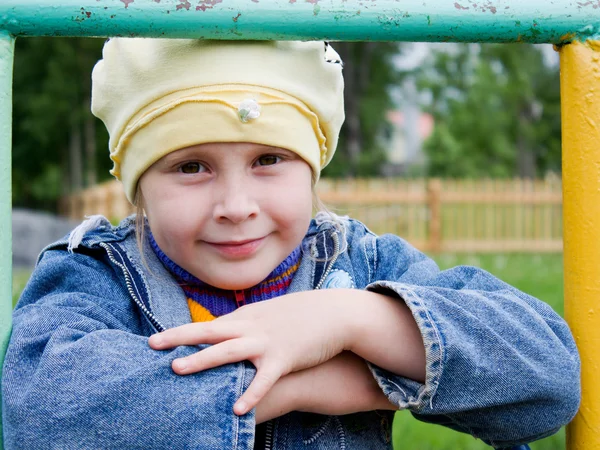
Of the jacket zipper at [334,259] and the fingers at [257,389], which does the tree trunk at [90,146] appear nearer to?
the jacket zipper at [334,259]

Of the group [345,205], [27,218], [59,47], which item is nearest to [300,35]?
[27,218]

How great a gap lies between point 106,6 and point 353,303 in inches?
22.0

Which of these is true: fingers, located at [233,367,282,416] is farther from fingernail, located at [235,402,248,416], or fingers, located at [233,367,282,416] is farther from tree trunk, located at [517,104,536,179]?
tree trunk, located at [517,104,536,179]

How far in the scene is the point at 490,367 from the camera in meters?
1.02

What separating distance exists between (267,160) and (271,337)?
36 cm

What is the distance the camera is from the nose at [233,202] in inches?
44.0

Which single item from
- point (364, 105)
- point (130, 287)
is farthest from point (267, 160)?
point (364, 105)

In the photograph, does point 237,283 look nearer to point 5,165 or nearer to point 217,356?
point 217,356

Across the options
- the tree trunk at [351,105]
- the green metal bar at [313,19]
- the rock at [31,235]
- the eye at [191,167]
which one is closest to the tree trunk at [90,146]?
the tree trunk at [351,105]

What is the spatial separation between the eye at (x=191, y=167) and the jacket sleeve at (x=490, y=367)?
0.36m

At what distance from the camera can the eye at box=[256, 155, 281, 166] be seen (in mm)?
1204

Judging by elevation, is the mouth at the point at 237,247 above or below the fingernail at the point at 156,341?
above

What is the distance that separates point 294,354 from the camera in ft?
3.30

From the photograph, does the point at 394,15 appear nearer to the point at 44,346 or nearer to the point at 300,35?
the point at 300,35
